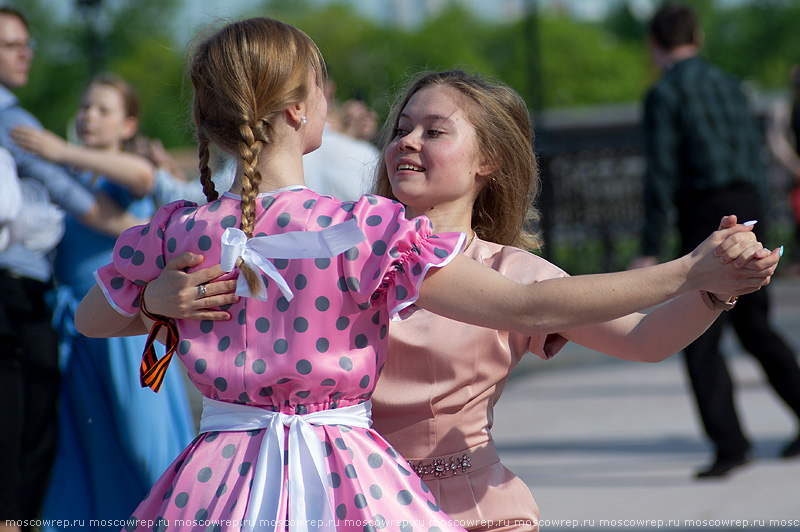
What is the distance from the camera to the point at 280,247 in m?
1.80

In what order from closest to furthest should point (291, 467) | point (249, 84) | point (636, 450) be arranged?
point (291, 467) → point (249, 84) → point (636, 450)

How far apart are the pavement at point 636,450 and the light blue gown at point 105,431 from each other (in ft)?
5.48

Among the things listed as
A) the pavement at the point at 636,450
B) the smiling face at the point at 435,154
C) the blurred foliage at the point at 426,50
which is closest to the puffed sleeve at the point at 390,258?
the smiling face at the point at 435,154

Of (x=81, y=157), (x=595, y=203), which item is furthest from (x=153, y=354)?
(x=595, y=203)

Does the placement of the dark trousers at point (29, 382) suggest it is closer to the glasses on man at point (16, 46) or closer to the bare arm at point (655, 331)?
the glasses on man at point (16, 46)

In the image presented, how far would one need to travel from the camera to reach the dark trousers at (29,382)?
140 inches

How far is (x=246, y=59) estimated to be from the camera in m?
1.89

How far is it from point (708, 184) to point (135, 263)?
11.8ft

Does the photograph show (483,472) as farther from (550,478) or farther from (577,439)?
(577,439)

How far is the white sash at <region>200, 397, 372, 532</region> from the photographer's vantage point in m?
1.74

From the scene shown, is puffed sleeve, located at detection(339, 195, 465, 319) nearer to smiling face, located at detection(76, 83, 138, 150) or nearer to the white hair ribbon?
the white hair ribbon

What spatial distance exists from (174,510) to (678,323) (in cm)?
108

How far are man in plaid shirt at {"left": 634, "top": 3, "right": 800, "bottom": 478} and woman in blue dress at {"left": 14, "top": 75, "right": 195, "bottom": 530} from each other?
2.36 metres

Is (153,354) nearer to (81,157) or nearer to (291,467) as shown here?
(291,467)
